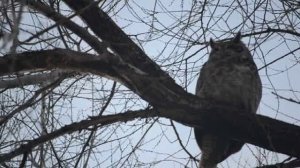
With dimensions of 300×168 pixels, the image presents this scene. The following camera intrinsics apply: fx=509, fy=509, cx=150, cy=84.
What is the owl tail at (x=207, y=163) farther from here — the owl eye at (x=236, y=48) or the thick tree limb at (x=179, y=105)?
the owl eye at (x=236, y=48)

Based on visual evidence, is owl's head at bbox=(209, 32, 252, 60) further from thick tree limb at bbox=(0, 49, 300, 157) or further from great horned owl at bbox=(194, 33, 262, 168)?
thick tree limb at bbox=(0, 49, 300, 157)

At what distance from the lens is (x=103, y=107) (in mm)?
4266

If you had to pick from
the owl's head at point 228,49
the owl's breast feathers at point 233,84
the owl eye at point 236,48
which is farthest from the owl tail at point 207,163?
the owl eye at point 236,48

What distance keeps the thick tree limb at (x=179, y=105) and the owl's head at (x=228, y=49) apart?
1.62 meters

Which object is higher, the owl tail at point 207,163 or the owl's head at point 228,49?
the owl's head at point 228,49

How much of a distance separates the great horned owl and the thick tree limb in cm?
67

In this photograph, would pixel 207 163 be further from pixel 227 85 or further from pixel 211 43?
pixel 211 43

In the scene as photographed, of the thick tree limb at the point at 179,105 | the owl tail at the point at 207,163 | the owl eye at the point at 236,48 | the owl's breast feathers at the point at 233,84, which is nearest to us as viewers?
the thick tree limb at the point at 179,105

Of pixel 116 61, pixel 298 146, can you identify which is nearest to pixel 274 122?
pixel 298 146

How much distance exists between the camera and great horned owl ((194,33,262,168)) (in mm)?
4117

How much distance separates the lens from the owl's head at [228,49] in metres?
4.93

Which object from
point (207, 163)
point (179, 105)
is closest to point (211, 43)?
point (207, 163)

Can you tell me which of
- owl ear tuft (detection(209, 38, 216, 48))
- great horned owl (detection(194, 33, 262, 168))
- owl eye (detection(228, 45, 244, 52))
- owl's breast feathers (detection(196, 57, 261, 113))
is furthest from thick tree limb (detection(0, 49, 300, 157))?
owl eye (detection(228, 45, 244, 52))

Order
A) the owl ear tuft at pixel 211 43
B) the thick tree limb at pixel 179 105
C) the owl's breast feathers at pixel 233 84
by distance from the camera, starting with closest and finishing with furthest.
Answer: the thick tree limb at pixel 179 105, the owl's breast feathers at pixel 233 84, the owl ear tuft at pixel 211 43
